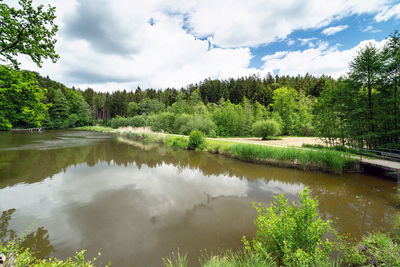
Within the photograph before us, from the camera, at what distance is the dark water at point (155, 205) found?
172 inches

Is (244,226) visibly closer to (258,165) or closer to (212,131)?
(258,165)

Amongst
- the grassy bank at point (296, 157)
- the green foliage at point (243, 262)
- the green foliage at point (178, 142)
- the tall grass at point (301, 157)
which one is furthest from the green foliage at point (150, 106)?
the green foliage at point (243, 262)

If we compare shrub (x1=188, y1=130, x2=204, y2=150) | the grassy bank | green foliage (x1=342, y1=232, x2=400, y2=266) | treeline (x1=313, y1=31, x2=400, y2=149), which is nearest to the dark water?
the grassy bank

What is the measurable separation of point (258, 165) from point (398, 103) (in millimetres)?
9914

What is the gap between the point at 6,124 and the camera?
8.38 meters

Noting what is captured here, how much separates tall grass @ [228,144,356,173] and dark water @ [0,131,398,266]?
37.0 inches

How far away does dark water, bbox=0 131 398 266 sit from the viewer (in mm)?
4379

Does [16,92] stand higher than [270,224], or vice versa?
[16,92]

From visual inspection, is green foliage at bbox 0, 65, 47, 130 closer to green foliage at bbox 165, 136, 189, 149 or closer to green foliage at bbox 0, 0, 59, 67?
green foliage at bbox 0, 0, 59, 67

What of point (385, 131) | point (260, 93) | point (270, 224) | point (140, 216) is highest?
point (260, 93)

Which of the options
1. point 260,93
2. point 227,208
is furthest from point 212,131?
point 260,93

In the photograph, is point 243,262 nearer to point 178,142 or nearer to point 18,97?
point 18,97

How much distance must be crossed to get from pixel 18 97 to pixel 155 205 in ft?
31.0

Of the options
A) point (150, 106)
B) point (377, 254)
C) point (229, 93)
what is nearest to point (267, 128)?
point (377, 254)
